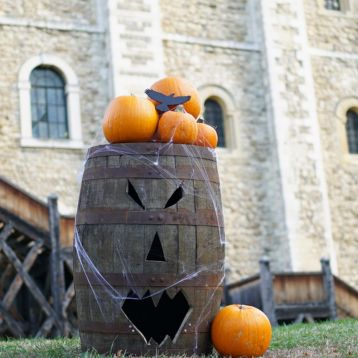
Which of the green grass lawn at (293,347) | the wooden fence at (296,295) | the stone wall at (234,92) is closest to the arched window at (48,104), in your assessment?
the stone wall at (234,92)

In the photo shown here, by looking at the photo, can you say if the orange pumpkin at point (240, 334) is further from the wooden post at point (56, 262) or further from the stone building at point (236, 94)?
the stone building at point (236, 94)

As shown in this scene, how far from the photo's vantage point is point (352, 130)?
17.2 m

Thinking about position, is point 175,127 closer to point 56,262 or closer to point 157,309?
point 157,309

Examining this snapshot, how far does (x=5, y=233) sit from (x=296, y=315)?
4632mm

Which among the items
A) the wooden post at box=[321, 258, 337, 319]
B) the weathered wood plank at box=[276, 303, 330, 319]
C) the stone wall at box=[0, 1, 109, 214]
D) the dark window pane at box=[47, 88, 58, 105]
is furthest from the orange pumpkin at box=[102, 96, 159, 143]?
the dark window pane at box=[47, 88, 58, 105]

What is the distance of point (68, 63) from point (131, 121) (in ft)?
30.2

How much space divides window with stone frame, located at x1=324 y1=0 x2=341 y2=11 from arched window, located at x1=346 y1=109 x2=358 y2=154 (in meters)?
2.50

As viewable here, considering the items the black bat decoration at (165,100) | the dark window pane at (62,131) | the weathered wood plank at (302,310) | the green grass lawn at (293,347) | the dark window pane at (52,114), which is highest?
the dark window pane at (52,114)

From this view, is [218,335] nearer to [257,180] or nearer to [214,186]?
[214,186]

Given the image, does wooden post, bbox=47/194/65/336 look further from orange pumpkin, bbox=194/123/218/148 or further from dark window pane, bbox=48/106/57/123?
orange pumpkin, bbox=194/123/218/148

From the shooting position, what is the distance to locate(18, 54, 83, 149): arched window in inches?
548

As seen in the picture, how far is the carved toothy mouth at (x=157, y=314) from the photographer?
5.29 m

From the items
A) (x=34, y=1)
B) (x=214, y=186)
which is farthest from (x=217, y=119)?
(x=214, y=186)

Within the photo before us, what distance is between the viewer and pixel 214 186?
5.67 meters
